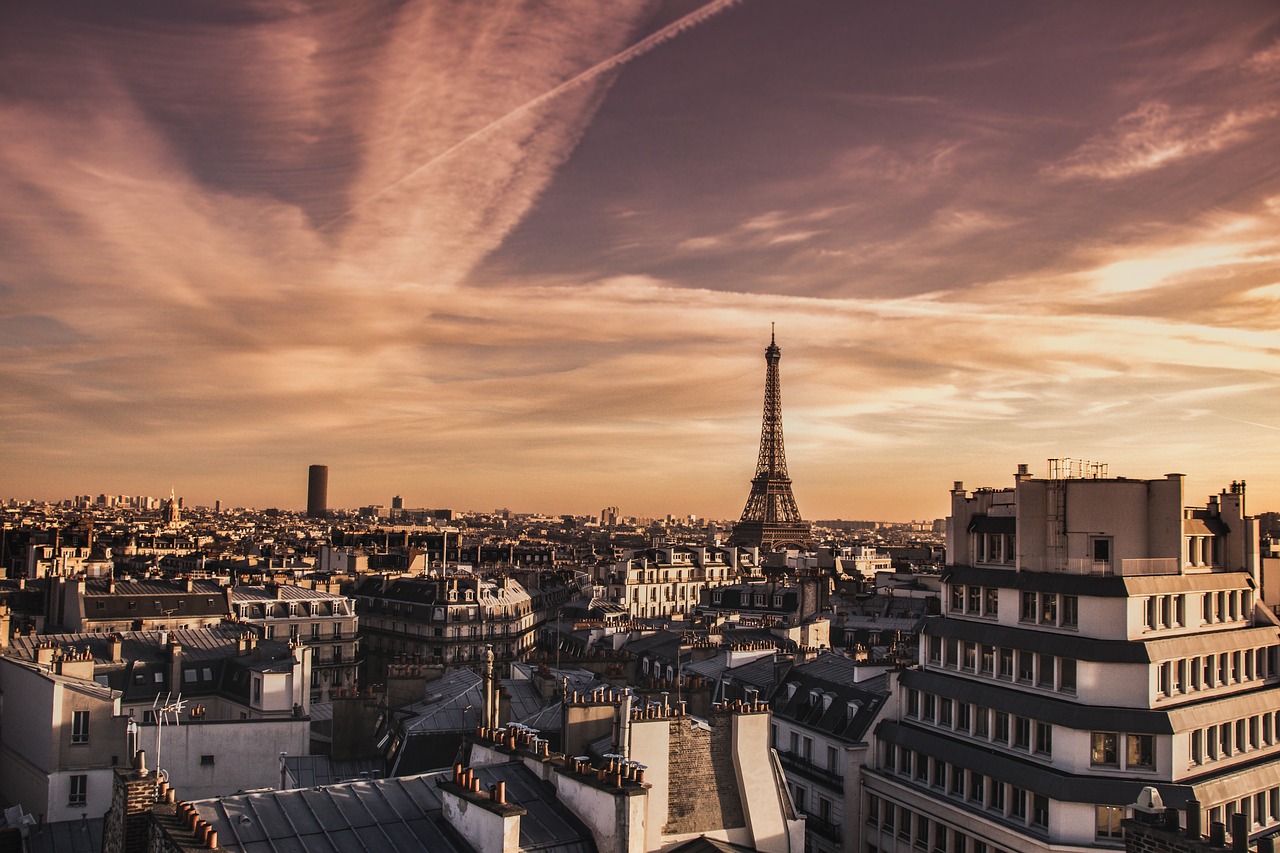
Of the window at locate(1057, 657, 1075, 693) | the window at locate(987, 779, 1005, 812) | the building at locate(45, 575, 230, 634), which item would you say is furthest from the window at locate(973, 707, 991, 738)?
the building at locate(45, 575, 230, 634)

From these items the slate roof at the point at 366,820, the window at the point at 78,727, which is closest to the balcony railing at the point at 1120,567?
the slate roof at the point at 366,820

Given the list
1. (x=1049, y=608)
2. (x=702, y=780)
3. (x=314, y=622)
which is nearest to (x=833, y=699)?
(x=1049, y=608)

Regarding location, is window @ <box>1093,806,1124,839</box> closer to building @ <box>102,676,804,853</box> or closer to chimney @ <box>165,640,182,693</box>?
building @ <box>102,676,804,853</box>

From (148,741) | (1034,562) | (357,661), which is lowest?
(357,661)

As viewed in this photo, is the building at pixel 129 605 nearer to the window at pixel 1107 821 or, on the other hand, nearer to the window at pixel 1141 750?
the window at pixel 1107 821

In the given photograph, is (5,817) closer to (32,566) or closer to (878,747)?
(878,747)


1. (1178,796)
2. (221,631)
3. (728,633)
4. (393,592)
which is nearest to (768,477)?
(393,592)

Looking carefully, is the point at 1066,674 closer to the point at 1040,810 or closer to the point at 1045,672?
the point at 1045,672
